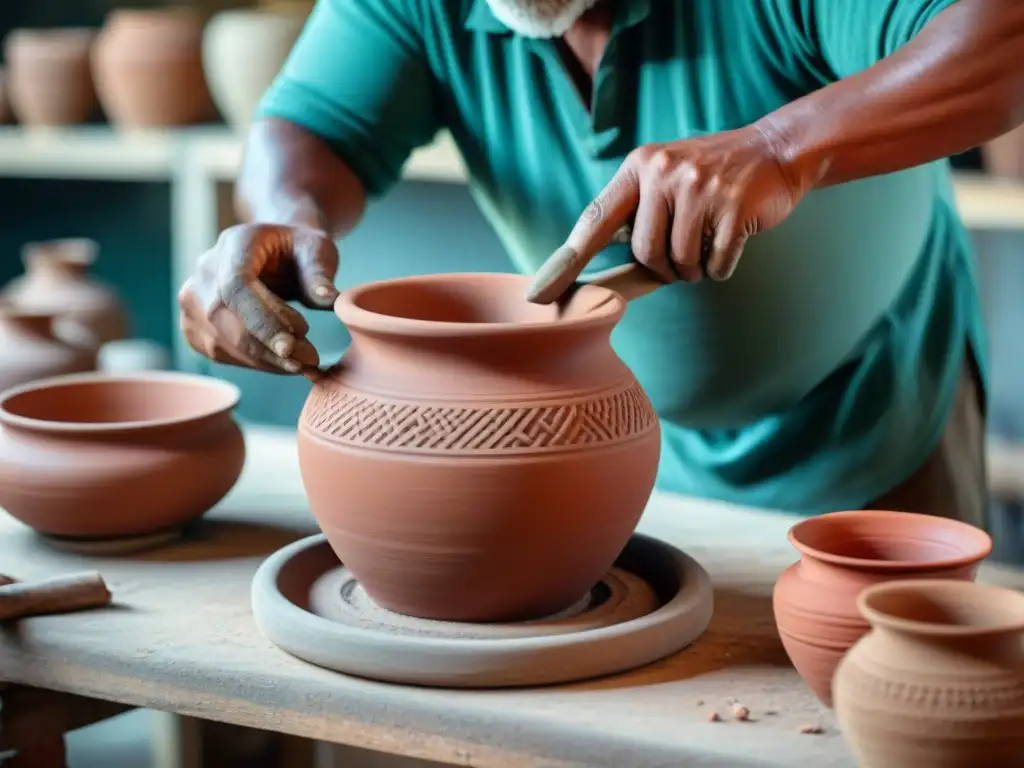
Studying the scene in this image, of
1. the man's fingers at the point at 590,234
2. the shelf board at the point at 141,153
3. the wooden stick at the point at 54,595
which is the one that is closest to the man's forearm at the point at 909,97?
the man's fingers at the point at 590,234

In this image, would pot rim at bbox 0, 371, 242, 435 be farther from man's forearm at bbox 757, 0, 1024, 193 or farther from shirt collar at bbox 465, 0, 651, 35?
man's forearm at bbox 757, 0, 1024, 193

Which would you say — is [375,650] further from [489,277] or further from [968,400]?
[968,400]

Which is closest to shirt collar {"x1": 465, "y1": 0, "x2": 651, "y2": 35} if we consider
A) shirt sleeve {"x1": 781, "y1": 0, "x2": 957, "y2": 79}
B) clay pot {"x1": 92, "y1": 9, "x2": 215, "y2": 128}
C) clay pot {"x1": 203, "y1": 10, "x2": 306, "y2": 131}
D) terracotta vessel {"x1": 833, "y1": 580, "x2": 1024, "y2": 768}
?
shirt sleeve {"x1": 781, "y1": 0, "x2": 957, "y2": 79}

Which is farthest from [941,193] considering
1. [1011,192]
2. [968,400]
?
[1011,192]

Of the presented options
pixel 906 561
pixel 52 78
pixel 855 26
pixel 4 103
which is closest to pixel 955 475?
pixel 855 26

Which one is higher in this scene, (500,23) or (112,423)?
(500,23)

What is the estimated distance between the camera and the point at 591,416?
51.2 inches

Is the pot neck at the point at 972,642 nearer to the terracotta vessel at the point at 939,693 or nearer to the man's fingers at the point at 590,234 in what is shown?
the terracotta vessel at the point at 939,693

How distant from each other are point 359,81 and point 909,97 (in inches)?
32.2

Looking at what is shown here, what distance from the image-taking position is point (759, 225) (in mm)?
1382

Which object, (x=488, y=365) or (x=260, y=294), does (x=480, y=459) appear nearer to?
(x=488, y=365)

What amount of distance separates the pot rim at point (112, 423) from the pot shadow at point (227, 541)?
0.46 ft

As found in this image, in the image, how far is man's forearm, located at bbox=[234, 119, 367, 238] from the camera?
183cm

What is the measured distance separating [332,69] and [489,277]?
2.02 feet
